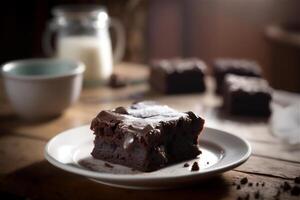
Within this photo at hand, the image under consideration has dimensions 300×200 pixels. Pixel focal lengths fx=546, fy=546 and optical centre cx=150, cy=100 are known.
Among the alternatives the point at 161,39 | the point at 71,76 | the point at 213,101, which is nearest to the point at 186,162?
the point at 71,76

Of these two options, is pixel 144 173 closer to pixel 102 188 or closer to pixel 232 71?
pixel 102 188

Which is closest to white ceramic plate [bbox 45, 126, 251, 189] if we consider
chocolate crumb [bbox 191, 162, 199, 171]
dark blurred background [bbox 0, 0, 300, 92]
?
chocolate crumb [bbox 191, 162, 199, 171]

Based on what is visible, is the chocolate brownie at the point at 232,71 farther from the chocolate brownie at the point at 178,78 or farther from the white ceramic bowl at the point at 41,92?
the white ceramic bowl at the point at 41,92

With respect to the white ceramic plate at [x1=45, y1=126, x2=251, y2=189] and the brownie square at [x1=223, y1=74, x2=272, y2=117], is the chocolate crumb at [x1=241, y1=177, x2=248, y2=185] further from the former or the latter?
the brownie square at [x1=223, y1=74, x2=272, y2=117]

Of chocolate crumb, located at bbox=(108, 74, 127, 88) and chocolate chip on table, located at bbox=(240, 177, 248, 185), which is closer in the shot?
chocolate chip on table, located at bbox=(240, 177, 248, 185)

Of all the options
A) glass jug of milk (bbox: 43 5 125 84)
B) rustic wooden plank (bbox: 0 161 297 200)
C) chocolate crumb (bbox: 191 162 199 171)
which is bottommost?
rustic wooden plank (bbox: 0 161 297 200)

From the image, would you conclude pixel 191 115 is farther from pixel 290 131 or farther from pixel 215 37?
pixel 215 37

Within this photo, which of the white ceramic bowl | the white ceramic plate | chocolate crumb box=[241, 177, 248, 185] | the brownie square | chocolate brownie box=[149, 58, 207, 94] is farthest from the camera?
chocolate brownie box=[149, 58, 207, 94]

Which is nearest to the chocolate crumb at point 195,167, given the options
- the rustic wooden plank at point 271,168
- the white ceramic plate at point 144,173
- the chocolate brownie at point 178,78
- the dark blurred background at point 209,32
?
the white ceramic plate at point 144,173
